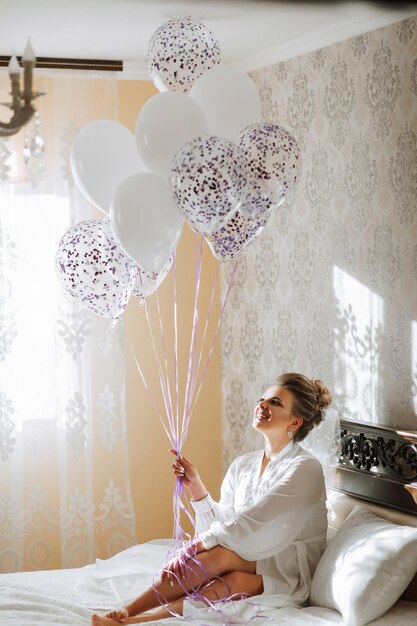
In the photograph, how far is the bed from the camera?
8.41 ft

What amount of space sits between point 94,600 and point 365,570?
0.84 meters

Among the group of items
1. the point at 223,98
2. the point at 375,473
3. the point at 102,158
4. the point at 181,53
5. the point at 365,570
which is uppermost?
the point at 181,53

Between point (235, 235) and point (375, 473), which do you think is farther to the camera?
point (375, 473)

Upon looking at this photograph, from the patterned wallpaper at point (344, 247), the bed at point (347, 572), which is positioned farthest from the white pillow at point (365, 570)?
the patterned wallpaper at point (344, 247)

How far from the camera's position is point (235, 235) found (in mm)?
2777

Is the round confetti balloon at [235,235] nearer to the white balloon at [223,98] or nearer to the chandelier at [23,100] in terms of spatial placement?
the white balloon at [223,98]

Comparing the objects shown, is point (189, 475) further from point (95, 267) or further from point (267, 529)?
point (95, 267)

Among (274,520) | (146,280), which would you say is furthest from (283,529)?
(146,280)

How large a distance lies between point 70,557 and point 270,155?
2225 millimetres

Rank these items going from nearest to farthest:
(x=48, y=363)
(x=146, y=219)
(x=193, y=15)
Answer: (x=146, y=219) → (x=193, y=15) → (x=48, y=363)

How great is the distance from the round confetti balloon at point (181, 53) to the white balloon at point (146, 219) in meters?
0.43

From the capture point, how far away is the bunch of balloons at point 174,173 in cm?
244

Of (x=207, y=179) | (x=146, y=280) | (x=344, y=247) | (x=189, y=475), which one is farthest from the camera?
(x=344, y=247)

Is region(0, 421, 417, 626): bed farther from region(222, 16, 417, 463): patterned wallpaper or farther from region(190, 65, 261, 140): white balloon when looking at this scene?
region(190, 65, 261, 140): white balloon
